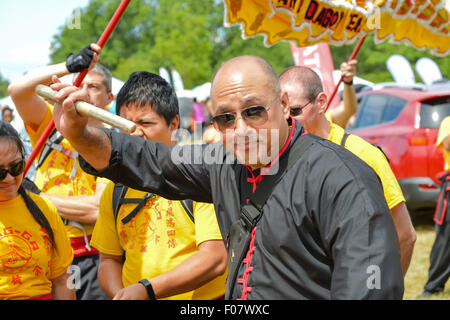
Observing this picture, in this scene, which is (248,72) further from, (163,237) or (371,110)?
(371,110)

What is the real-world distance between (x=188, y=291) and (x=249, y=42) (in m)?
36.4

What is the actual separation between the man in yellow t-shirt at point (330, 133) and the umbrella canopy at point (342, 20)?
3.59 ft

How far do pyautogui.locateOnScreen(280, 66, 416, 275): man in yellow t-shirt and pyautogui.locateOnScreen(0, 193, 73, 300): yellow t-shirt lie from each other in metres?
1.50

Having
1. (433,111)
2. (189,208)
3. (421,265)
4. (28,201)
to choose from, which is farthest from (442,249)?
(28,201)

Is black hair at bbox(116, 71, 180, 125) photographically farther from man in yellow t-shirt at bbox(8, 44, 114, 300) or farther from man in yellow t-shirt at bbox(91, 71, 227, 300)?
man in yellow t-shirt at bbox(8, 44, 114, 300)

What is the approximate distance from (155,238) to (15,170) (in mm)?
745

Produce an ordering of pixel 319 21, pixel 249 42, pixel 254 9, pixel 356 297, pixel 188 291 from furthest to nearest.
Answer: pixel 249 42 → pixel 319 21 → pixel 254 9 → pixel 188 291 → pixel 356 297

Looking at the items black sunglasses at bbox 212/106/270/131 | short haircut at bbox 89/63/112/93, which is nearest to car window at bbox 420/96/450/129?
short haircut at bbox 89/63/112/93

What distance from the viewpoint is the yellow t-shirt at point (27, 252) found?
98.4 inches

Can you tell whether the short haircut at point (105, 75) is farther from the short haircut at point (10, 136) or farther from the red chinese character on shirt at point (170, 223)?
the red chinese character on shirt at point (170, 223)

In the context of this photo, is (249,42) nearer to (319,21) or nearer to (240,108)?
(319,21)

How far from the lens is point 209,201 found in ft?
7.36

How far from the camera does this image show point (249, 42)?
124 ft

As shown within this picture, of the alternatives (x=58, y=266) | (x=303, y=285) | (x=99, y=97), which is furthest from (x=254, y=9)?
(x=303, y=285)
